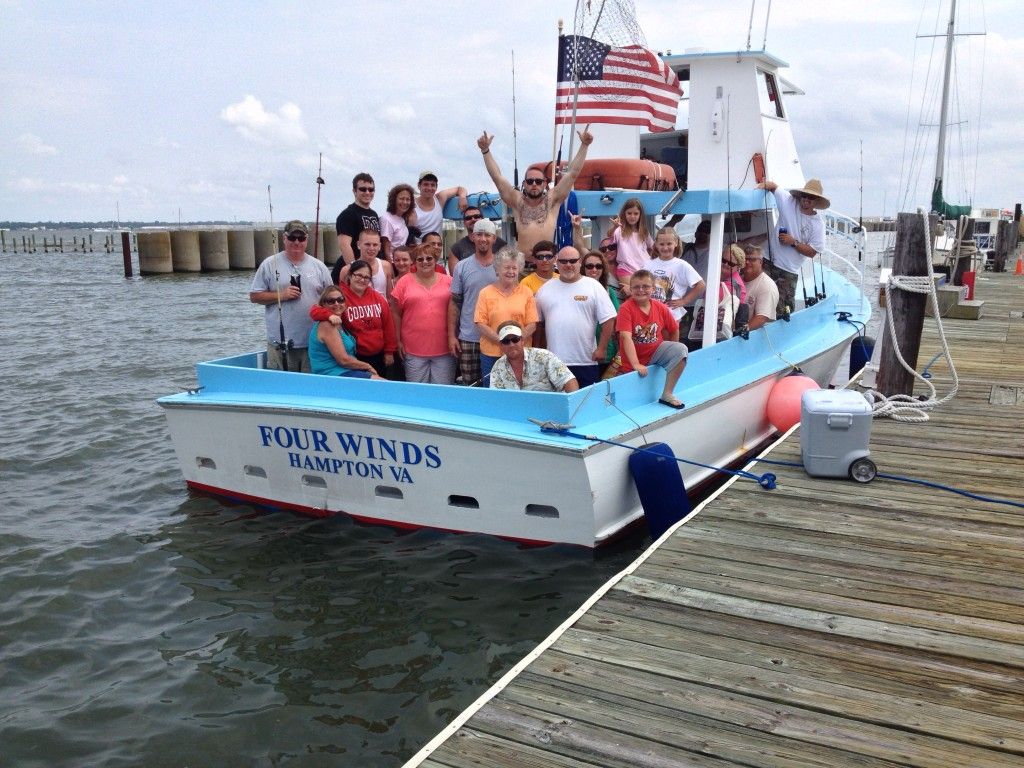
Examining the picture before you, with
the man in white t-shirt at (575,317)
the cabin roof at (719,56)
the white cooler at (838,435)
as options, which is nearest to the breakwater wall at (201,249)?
the cabin roof at (719,56)

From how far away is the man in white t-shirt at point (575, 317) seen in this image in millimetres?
6609

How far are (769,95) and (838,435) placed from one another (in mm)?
6260

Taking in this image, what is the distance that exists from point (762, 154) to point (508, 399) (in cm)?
572

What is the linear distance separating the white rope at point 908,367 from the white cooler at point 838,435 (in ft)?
4.68

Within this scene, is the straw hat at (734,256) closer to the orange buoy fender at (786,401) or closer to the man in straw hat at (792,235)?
the man in straw hat at (792,235)

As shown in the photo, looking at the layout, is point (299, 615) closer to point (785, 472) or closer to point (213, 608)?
point (213, 608)

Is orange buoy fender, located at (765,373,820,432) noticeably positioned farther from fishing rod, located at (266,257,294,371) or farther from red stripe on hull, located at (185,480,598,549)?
fishing rod, located at (266,257,294,371)

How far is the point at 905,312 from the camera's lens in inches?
296

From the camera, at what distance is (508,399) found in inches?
238

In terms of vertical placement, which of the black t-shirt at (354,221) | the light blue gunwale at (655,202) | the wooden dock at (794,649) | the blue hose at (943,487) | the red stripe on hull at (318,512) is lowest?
the red stripe on hull at (318,512)

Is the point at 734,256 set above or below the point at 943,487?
above

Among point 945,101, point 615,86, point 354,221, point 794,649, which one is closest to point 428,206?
point 354,221

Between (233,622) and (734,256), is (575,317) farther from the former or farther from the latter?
(233,622)

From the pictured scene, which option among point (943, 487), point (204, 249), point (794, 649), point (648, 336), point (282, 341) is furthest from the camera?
point (204, 249)
